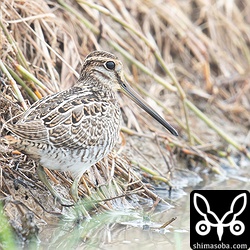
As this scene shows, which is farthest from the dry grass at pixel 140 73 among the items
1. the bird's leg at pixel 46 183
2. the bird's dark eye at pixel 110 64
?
the bird's dark eye at pixel 110 64

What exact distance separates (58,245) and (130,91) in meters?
1.31

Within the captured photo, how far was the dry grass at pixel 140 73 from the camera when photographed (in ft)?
17.5

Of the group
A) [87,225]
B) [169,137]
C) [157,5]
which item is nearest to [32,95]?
[87,225]

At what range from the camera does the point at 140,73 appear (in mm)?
7391

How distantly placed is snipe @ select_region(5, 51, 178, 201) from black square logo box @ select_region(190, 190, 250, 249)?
33.5 inches

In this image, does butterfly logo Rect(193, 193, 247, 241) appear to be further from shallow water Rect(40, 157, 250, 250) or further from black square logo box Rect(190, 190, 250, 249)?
shallow water Rect(40, 157, 250, 250)

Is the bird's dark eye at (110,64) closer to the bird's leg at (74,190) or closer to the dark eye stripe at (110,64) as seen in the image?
the dark eye stripe at (110,64)

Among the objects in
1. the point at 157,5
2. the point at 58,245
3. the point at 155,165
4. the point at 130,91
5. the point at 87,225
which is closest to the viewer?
the point at 58,245

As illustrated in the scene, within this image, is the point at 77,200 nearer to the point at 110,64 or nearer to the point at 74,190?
the point at 74,190

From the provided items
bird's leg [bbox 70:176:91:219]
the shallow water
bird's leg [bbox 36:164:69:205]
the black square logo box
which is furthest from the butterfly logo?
bird's leg [bbox 36:164:69:205]

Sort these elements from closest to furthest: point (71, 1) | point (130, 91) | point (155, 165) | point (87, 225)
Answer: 1. point (87, 225)
2. point (130, 91)
3. point (155, 165)
4. point (71, 1)

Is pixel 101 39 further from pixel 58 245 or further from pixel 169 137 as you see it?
pixel 58 245

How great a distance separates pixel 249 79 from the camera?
306 inches

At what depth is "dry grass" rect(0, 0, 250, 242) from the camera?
209 inches
